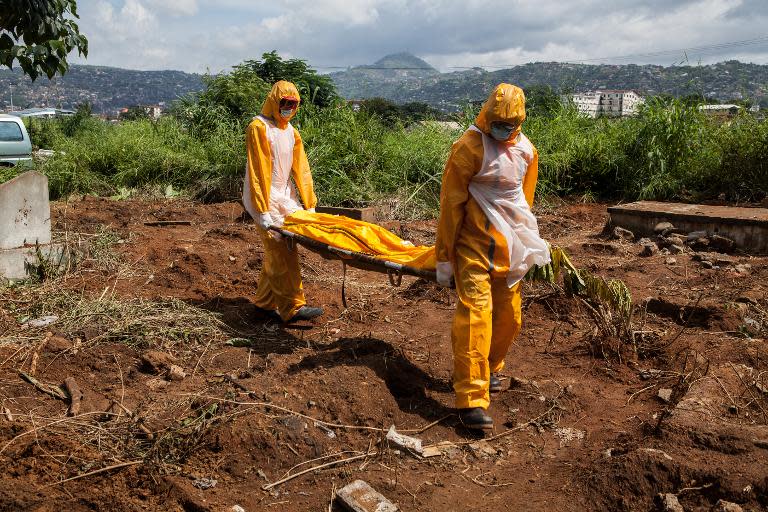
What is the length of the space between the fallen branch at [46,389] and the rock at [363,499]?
1.89 meters

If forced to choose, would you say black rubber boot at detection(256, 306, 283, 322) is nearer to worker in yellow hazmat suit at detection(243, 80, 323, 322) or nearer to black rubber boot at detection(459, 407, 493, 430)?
worker in yellow hazmat suit at detection(243, 80, 323, 322)

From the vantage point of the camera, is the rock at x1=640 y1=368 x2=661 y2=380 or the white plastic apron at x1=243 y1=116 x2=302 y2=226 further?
the white plastic apron at x1=243 y1=116 x2=302 y2=226

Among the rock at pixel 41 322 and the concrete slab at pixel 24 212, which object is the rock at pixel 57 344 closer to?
the rock at pixel 41 322

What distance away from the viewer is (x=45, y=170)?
12.1 m

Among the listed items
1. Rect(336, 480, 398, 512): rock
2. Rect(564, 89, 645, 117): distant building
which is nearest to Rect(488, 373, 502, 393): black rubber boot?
Rect(336, 480, 398, 512): rock

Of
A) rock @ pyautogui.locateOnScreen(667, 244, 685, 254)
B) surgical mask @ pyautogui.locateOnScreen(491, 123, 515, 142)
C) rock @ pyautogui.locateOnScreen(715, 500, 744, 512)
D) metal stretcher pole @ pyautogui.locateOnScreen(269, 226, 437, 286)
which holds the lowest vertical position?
rock @ pyautogui.locateOnScreen(715, 500, 744, 512)

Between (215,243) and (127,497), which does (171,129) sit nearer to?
(215,243)

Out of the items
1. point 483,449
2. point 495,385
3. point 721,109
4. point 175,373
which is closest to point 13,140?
point 175,373

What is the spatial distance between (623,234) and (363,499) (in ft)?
21.2

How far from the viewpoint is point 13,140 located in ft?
49.8

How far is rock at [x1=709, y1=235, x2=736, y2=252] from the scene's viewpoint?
25.7 ft

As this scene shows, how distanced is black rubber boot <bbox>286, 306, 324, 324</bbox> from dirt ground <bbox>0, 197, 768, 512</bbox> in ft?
0.26

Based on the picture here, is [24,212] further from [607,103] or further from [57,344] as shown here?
[607,103]

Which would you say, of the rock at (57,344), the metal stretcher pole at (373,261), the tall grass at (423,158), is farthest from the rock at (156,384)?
the tall grass at (423,158)
